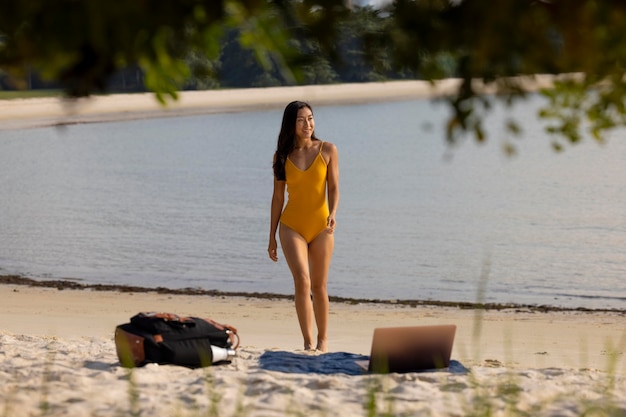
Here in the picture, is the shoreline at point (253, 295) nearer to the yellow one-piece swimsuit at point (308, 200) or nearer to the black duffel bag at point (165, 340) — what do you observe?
the yellow one-piece swimsuit at point (308, 200)

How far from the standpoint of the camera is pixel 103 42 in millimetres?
2406

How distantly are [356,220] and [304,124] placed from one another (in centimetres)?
1667

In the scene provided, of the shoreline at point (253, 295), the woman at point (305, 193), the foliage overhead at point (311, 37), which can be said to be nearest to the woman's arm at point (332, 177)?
the woman at point (305, 193)

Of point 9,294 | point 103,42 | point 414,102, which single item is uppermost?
point 414,102

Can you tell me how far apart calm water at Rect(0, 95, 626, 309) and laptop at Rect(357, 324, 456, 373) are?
54cm

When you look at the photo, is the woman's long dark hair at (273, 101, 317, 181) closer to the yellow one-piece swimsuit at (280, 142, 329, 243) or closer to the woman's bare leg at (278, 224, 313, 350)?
the yellow one-piece swimsuit at (280, 142, 329, 243)

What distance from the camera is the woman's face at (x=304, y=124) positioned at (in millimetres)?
7203

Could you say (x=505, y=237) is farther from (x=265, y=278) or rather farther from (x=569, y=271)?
(x=265, y=278)

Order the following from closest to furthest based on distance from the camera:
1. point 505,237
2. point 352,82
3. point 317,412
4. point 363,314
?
point 317,412 → point 363,314 → point 505,237 → point 352,82

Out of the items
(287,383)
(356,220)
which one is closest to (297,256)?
(287,383)

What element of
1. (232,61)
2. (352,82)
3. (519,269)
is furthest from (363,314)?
(352,82)

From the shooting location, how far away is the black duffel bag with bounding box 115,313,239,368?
646 cm

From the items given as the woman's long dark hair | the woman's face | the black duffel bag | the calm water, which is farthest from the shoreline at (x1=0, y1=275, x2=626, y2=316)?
the black duffel bag

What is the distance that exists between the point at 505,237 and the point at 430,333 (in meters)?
14.9
